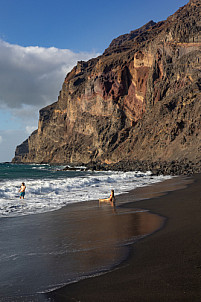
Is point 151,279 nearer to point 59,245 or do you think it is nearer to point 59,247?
point 59,247

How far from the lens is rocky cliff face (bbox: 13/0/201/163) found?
58.4m

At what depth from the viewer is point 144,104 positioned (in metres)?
78.1

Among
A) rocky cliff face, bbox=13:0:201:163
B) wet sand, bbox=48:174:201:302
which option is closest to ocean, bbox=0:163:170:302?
wet sand, bbox=48:174:201:302

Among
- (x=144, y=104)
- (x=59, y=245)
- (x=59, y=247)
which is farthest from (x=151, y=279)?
(x=144, y=104)

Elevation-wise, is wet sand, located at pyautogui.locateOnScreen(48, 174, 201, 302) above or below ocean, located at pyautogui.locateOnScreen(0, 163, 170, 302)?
above

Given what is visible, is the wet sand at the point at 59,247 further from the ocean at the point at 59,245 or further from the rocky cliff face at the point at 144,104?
the rocky cliff face at the point at 144,104

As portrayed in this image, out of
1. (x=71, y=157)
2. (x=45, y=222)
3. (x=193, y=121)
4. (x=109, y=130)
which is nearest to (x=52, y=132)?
(x=71, y=157)

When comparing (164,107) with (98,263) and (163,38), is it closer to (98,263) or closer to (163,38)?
(163,38)

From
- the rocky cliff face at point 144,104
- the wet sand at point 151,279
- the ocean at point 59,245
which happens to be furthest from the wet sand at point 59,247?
the rocky cliff face at point 144,104

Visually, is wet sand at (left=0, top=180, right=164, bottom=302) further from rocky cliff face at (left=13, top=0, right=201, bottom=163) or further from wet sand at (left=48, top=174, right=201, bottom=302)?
rocky cliff face at (left=13, top=0, right=201, bottom=163)

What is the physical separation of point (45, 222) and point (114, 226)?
2437 mm

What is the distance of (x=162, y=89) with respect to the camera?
7075 cm

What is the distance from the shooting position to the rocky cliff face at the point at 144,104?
192ft

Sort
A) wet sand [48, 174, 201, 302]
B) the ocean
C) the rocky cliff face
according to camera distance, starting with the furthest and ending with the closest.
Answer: the rocky cliff face, the ocean, wet sand [48, 174, 201, 302]
